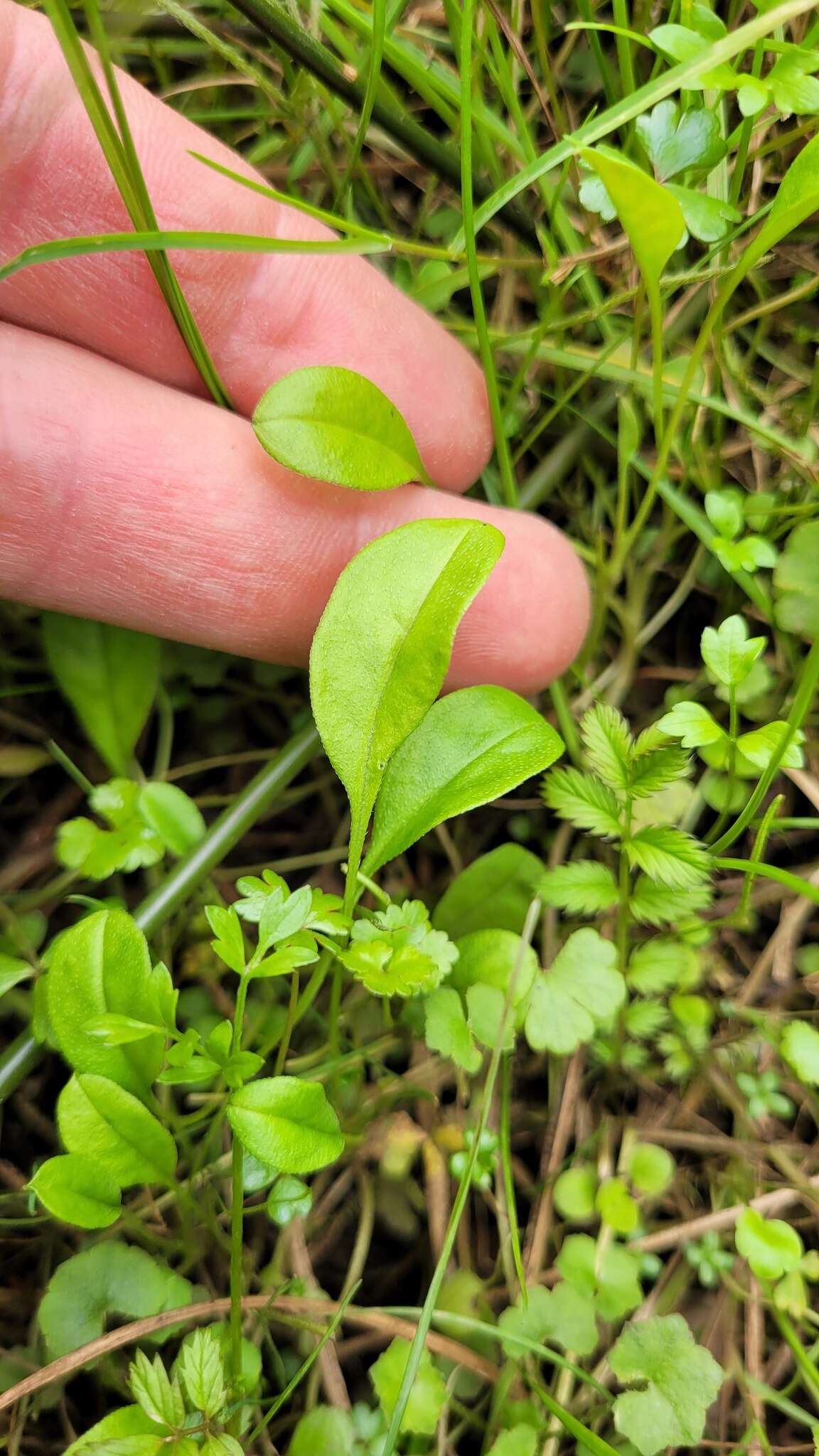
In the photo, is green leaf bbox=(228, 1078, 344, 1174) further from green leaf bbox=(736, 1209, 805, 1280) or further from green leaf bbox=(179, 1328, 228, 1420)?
green leaf bbox=(736, 1209, 805, 1280)

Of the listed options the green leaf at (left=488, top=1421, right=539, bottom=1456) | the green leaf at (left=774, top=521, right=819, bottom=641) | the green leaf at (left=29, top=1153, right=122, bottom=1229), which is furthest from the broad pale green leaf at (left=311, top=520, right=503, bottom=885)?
the green leaf at (left=488, top=1421, right=539, bottom=1456)

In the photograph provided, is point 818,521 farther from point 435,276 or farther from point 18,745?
point 18,745

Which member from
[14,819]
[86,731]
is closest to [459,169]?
[86,731]

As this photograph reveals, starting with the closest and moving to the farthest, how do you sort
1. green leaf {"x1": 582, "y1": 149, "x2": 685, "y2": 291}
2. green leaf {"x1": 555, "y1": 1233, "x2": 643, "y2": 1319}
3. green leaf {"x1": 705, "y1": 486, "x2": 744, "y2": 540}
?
green leaf {"x1": 582, "y1": 149, "x2": 685, "y2": 291}, green leaf {"x1": 555, "y1": 1233, "x2": 643, "y2": 1319}, green leaf {"x1": 705, "y1": 486, "x2": 744, "y2": 540}

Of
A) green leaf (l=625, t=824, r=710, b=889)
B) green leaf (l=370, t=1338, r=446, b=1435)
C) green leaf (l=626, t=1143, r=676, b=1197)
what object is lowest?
green leaf (l=370, t=1338, r=446, b=1435)

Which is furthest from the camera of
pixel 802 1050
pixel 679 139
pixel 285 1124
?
pixel 802 1050

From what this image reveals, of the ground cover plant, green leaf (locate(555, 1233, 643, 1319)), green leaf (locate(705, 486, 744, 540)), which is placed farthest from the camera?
green leaf (locate(705, 486, 744, 540))

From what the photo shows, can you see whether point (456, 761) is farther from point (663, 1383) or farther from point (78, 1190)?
point (663, 1383)

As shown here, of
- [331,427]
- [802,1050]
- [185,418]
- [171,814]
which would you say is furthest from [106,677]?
[802,1050]
